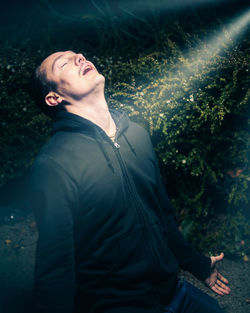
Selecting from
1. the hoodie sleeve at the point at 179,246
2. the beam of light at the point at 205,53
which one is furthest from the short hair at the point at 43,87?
the beam of light at the point at 205,53

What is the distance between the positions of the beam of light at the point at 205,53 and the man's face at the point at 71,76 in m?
1.17

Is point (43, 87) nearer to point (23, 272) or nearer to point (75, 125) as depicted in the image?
point (75, 125)

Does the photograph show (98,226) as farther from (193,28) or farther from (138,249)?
(193,28)

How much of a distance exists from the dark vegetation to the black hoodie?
105 cm

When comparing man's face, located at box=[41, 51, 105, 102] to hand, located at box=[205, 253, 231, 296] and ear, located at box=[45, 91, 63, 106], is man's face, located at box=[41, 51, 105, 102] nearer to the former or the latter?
ear, located at box=[45, 91, 63, 106]

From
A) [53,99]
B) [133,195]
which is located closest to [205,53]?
[53,99]

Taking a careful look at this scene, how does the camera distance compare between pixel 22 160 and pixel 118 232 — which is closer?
pixel 118 232

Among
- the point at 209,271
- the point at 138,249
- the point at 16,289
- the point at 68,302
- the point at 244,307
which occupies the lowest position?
the point at 16,289

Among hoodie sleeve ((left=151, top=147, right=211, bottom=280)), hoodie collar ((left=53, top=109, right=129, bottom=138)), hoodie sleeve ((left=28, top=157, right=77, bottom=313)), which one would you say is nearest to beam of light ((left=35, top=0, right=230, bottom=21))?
hoodie collar ((left=53, top=109, right=129, bottom=138))

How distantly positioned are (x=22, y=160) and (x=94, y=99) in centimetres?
269

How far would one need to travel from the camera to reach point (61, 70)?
6.31ft

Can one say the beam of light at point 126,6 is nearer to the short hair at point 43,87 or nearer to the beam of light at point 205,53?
the beam of light at point 205,53

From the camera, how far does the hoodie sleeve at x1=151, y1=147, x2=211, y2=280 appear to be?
6.79 ft

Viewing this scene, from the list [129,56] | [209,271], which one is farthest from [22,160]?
[209,271]
